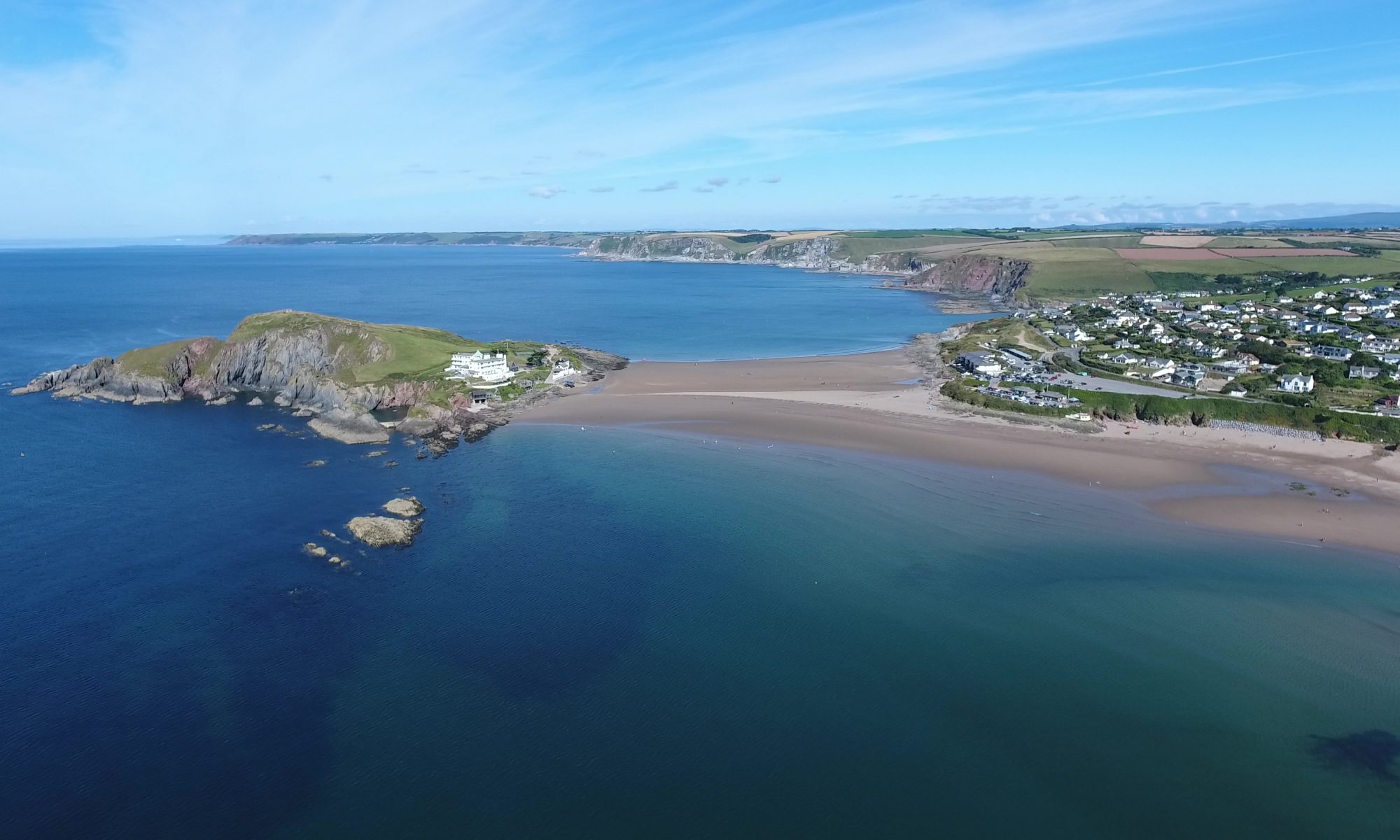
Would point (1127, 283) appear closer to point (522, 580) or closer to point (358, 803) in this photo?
point (522, 580)

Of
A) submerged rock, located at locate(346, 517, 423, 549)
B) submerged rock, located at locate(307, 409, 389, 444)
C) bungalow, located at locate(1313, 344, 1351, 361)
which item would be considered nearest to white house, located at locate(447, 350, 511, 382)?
submerged rock, located at locate(307, 409, 389, 444)

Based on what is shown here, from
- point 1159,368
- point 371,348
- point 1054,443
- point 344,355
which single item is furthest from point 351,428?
point 1159,368

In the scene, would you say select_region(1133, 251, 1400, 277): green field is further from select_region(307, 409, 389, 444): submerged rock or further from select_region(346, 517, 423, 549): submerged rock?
select_region(346, 517, 423, 549): submerged rock

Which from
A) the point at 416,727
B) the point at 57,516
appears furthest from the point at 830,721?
the point at 57,516

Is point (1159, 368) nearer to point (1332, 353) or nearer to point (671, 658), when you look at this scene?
point (1332, 353)

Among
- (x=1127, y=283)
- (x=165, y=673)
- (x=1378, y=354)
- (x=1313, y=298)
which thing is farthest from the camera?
(x=1127, y=283)

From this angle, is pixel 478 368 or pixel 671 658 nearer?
pixel 671 658

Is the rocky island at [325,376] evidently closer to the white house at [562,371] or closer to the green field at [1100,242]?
the white house at [562,371]
